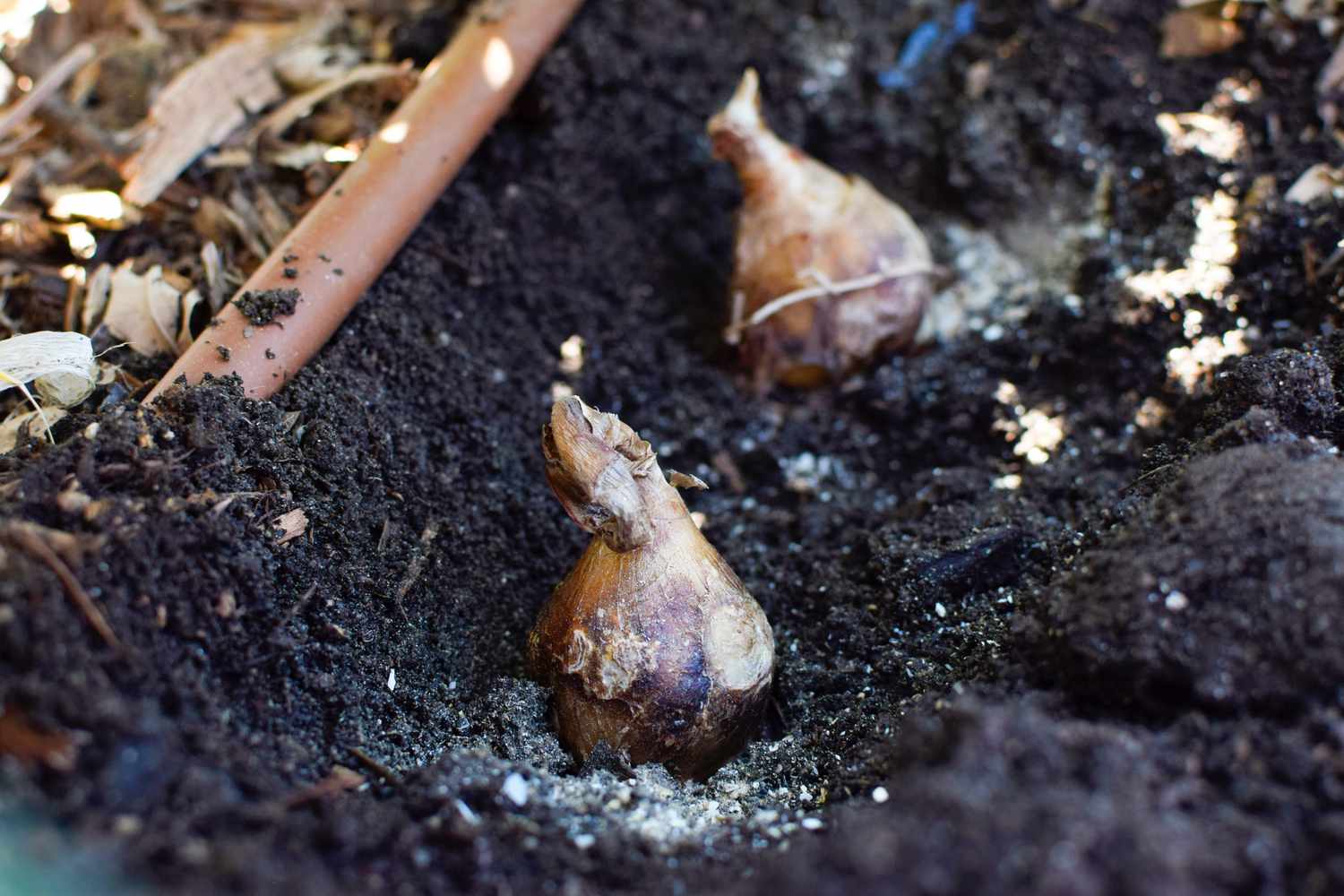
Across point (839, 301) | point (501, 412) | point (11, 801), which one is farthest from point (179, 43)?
point (11, 801)

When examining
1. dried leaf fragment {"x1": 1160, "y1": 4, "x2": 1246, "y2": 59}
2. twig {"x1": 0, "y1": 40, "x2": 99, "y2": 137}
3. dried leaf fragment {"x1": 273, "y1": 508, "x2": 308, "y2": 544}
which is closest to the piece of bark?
twig {"x1": 0, "y1": 40, "x2": 99, "y2": 137}

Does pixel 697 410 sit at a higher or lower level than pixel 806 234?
lower

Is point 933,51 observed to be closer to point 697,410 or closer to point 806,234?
point 806,234

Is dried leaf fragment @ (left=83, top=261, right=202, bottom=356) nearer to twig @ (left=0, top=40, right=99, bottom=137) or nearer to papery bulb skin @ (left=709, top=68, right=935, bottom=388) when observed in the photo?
twig @ (left=0, top=40, right=99, bottom=137)

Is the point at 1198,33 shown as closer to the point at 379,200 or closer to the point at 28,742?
the point at 379,200

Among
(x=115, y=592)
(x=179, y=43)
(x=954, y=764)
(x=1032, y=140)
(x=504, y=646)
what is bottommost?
(x=1032, y=140)

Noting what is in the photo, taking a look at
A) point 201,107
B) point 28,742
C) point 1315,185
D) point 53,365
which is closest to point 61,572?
point 28,742
